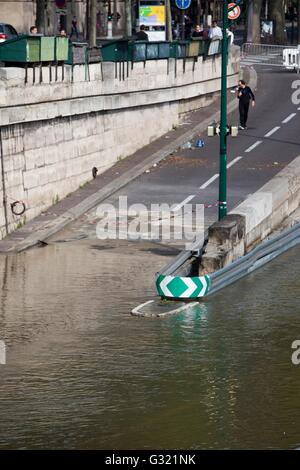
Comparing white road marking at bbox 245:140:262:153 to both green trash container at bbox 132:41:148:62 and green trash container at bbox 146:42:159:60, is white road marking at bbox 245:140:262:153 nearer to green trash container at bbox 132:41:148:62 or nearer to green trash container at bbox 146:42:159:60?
green trash container at bbox 146:42:159:60

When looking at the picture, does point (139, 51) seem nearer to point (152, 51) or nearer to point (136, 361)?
point (152, 51)

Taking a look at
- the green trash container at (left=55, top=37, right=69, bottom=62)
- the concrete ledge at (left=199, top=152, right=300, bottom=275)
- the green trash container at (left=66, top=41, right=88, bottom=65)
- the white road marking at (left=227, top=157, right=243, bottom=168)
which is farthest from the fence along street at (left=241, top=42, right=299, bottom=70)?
the green trash container at (left=55, top=37, right=69, bottom=62)

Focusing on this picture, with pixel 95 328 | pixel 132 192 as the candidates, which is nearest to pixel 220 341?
pixel 95 328

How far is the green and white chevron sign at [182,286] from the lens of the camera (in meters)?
28.7

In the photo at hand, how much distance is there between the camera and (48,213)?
3841 cm

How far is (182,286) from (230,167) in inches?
670

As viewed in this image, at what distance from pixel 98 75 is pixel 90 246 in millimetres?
9319

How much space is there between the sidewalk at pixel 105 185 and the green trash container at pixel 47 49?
15.5 feet

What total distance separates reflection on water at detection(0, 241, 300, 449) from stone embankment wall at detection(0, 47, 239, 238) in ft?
12.4

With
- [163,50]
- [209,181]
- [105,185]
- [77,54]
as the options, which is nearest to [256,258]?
[105,185]

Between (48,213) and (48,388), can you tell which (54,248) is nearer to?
(48,213)

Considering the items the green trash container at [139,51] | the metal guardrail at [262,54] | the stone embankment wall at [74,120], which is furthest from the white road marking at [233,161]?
the metal guardrail at [262,54]

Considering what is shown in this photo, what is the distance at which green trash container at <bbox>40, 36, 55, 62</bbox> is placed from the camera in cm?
3772

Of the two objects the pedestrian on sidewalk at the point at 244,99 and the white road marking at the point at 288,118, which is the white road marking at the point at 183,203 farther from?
the white road marking at the point at 288,118
